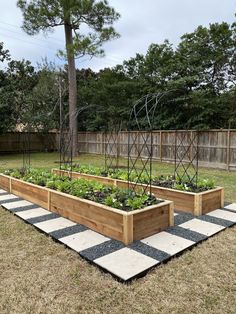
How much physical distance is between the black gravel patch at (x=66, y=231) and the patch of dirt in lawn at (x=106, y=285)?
0.65ft

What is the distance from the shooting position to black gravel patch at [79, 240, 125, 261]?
229 centimetres

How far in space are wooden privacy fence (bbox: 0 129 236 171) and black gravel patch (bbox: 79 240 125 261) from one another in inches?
209

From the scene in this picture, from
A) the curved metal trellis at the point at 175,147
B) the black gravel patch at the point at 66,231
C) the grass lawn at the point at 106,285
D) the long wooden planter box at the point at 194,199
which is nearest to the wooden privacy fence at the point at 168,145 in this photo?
the curved metal trellis at the point at 175,147

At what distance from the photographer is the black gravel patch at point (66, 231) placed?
2.74 m

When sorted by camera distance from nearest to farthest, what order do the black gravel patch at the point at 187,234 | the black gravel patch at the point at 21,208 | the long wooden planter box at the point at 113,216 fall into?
1. the long wooden planter box at the point at 113,216
2. the black gravel patch at the point at 187,234
3. the black gravel patch at the point at 21,208

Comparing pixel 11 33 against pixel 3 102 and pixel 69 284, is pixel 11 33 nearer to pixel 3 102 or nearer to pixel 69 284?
pixel 3 102

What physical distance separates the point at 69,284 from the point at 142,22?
8.87m

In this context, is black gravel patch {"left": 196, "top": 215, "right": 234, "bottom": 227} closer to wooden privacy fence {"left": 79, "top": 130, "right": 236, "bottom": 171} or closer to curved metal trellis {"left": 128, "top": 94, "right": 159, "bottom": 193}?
curved metal trellis {"left": 128, "top": 94, "right": 159, "bottom": 193}

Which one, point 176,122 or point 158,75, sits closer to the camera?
point 176,122

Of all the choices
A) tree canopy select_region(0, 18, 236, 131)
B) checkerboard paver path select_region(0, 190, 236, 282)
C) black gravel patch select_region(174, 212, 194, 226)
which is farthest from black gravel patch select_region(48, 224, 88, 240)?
tree canopy select_region(0, 18, 236, 131)

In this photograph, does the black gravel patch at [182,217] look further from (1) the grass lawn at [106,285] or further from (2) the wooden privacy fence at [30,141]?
(2) the wooden privacy fence at [30,141]

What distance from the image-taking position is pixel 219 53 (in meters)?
10.9

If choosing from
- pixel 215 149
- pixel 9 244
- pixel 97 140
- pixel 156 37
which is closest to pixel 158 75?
pixel 156 37

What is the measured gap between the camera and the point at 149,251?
7.80 feet
